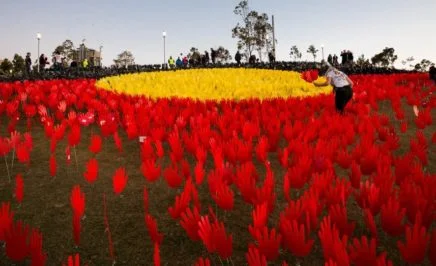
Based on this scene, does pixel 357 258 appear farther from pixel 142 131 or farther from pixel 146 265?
pixel 142 131

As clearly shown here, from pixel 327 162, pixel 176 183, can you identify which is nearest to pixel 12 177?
pixel 176 183

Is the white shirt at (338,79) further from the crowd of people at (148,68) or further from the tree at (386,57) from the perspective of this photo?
the tree at (386,57)

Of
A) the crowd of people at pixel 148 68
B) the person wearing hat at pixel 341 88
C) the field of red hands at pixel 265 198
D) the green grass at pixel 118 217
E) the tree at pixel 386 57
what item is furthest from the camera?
the tree at pixel 386 57

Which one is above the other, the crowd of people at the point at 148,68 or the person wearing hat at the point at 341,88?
the crowd of people at the point at 148,68

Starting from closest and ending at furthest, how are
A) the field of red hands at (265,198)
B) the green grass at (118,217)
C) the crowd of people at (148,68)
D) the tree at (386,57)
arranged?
the field of red hands at (265,198)
the green grass at (118,217)
the crowd of people at (148,68)
the tree at (386,57)

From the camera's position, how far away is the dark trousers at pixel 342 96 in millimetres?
9758

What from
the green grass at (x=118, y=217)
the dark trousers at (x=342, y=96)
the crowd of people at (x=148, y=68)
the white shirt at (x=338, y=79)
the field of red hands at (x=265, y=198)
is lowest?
the green grass at (x=118, y=217)

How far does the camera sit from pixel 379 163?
11.0 feet

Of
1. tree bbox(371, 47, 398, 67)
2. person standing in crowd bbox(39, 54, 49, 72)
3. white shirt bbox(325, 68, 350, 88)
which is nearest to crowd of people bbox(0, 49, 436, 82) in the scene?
person standing in crowd bbox(39, 54, 49, 72)

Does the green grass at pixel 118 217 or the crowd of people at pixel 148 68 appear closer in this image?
the green grass at pixel 118 217

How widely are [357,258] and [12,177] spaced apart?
187 inches

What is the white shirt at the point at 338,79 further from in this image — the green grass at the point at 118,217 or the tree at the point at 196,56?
the tree at the point at 196,56

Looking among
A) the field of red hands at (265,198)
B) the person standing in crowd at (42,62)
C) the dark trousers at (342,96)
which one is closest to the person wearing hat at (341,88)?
the dark trousers at (342,96)

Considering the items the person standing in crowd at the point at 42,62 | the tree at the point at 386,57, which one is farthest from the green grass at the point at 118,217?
the tree at the point at 386,57
